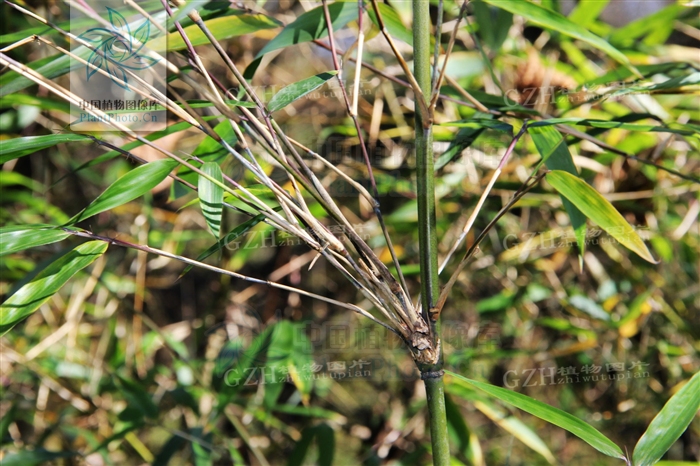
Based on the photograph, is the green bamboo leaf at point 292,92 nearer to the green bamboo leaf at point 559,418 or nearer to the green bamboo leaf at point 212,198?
the green bamboo leaf at point 212,198

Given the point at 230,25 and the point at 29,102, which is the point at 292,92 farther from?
the point at 29,102

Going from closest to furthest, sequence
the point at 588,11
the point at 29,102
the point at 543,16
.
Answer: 1. the point at 543,16
2. the point at 29,102
3. the point at 588,11

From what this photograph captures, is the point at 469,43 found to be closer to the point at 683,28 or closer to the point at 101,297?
the point at 683,28

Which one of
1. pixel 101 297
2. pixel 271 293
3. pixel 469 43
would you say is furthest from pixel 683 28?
pixel 101 297

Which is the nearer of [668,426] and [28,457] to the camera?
[668,426]

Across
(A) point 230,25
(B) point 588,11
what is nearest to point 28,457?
(A) point 230,25
